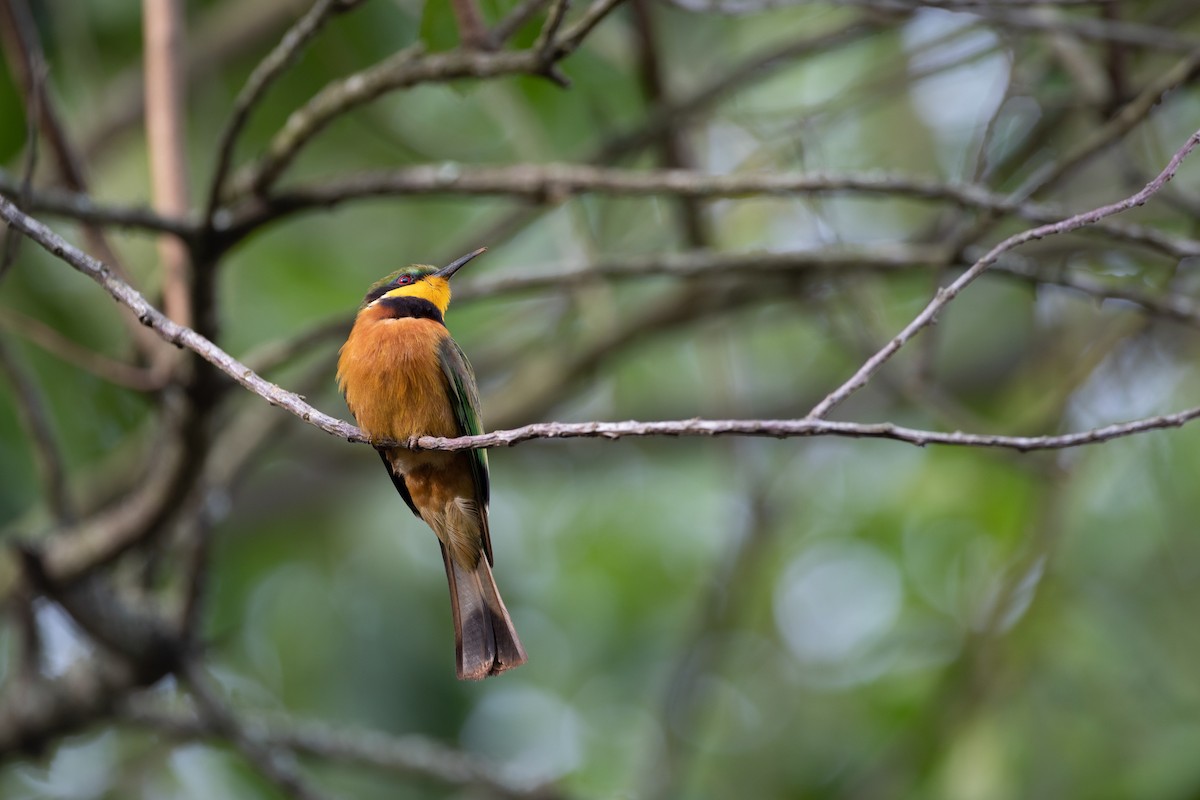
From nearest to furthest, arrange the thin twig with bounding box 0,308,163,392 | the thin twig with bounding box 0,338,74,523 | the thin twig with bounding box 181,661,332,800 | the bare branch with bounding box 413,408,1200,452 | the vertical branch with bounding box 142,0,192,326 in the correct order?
the bare branch with bounding box 413,408,1200,452
the thin twig with bounding box 0,308,163,392
the thin twig with bounding box 0,338,74,523
the thin twig with bounding box 181,661,332,800
the vertical branch with bounding box 142,0,192,326

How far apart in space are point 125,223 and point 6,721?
2215 mm

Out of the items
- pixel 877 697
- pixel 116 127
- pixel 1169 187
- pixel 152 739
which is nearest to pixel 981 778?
pixel 877 697

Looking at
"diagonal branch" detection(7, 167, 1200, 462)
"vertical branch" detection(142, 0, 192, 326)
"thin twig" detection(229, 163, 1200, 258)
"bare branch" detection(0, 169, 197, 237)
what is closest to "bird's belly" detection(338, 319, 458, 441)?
"thin twig" detection(229, 163, 1200, 258)

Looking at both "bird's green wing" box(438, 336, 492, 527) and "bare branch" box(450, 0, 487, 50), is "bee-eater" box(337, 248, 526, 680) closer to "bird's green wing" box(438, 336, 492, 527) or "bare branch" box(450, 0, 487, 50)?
"bird's green wing" box(438, 336, 492, 527)

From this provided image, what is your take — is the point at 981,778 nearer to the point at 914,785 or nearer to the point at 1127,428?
the point at 914,785

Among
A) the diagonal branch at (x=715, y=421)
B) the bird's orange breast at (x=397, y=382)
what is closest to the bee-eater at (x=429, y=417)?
the bird's orange breast at (x=397, y=382)

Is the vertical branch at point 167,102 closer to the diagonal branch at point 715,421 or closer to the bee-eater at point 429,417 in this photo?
the bee-eater at point 429,417

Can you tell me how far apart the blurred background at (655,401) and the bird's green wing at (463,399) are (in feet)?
1.92

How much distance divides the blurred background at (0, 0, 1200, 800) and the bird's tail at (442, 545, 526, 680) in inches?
44.5

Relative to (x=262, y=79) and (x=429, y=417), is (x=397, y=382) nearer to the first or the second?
(x=429, y=417)

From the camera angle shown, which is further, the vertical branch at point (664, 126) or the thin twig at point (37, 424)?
the vertical branch at point (664, 126)

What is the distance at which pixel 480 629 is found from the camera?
10.1 ft

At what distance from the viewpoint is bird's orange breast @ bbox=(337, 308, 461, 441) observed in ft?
11.2

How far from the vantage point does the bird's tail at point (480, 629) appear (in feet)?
Result: 9.67
